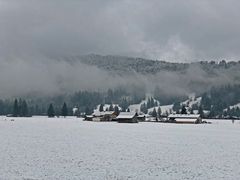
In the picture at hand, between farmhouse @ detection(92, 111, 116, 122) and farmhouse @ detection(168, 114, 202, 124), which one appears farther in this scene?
farmhouse @ detection(92, 111, 116, 122)

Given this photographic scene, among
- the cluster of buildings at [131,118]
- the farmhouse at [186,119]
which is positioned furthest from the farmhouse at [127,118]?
the farmhouse at [186,119]

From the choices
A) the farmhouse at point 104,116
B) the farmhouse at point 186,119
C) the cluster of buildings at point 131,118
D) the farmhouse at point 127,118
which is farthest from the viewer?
the farmhouse at point 104,116

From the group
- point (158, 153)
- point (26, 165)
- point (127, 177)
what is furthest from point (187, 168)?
point (26, 165)

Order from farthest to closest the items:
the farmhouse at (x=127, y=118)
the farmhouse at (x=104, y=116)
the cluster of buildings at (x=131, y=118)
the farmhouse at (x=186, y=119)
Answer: the farmhouse at (x=104, y=116), the farmhouse at (x=186, y=119), the cluster of buildings at (x=131, y=118), the farmhouse at (x=127, y=118)

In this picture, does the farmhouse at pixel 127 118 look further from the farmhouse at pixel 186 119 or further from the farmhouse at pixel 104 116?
the farmhouse at pixel 186 119

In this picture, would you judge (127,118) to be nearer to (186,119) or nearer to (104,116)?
(104,116)

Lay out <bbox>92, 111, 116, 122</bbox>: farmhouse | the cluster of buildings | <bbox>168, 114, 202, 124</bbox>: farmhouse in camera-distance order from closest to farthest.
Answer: the cluster of buildings → <bbox>168, 114, 202, 124</bbox>: farmhouse → <bbox>92, 111, 116, 122</bbox>: farmhouse

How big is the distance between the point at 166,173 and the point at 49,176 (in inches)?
315

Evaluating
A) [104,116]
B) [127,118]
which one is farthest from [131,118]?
[104,116]

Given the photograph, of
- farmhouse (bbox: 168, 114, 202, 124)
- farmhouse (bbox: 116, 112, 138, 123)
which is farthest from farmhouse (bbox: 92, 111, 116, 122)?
farmhouse (bbox: 168, 114, 202, 124)

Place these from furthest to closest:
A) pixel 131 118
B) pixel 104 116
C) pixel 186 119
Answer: pixel 104 116 < pixel 186 119 < pixel 131 118

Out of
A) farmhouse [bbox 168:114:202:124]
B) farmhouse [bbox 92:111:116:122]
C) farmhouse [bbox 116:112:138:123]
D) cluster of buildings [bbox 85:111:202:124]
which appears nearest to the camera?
farmhouse [bbox 116:112:138:123]

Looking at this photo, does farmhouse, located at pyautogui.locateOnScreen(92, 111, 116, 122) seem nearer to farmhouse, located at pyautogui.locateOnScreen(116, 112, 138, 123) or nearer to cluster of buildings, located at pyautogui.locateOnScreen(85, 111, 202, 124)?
cluster of buildings, located at pyautogui.locateOnScreen(85, 111, 202, 124)

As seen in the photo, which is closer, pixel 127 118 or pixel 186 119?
pixel 127 118
